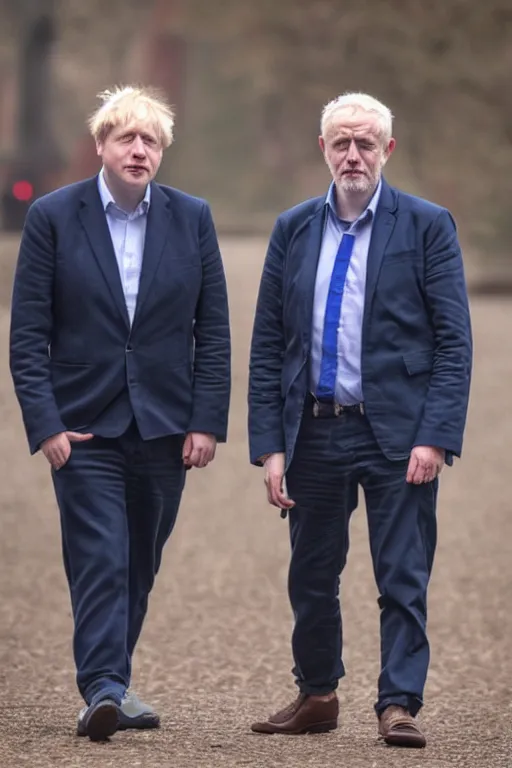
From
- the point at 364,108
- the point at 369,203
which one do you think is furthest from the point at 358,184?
the point at 364,108

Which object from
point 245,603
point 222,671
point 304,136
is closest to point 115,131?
point 222,671

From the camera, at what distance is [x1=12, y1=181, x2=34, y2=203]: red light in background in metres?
34.8

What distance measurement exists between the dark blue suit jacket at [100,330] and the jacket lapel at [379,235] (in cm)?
55

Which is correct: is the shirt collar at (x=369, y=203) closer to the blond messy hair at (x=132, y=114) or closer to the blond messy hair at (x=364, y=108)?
the blond messy hair at (x=364, y=108)

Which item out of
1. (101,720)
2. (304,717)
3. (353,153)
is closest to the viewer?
(101,720)

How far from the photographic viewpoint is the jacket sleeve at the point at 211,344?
235 inches

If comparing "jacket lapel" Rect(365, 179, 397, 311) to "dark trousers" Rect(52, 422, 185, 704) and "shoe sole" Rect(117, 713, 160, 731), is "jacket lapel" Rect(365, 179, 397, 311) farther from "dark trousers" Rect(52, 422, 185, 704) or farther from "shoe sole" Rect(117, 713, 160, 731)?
"shoe sole" Rect(117, 713, 160, 731)

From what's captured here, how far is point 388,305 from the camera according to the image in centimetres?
576

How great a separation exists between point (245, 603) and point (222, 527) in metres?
2.11

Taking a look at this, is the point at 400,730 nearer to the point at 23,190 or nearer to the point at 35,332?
the point at 35,332

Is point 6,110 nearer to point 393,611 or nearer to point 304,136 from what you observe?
point 304,136

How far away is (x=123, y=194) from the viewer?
234 inches

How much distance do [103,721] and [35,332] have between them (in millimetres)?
1189

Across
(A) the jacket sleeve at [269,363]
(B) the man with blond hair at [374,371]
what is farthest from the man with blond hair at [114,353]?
(B) the man with blond hair at [374,371]
